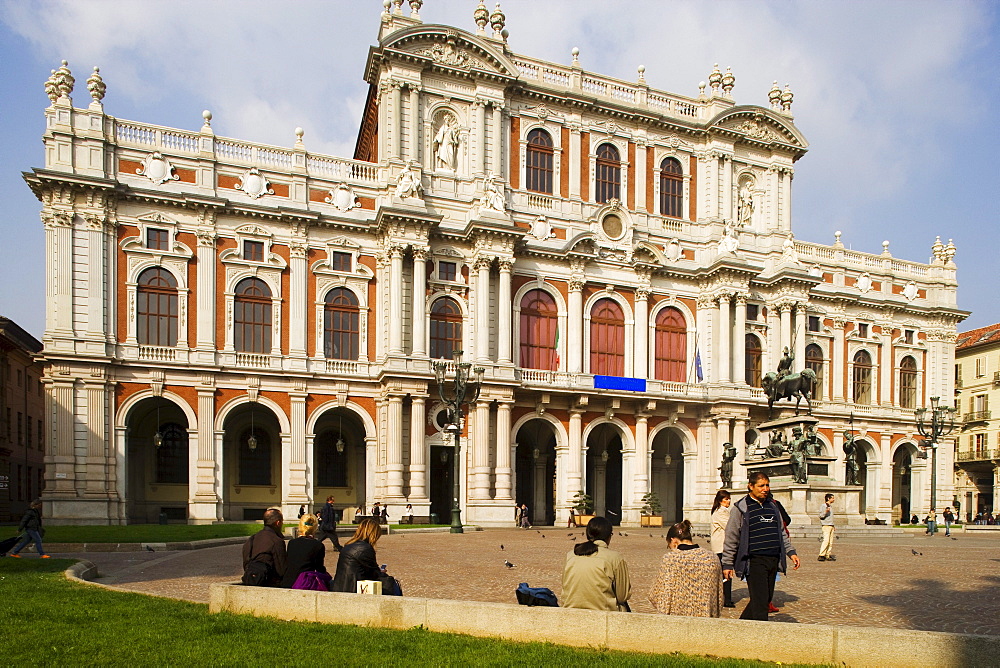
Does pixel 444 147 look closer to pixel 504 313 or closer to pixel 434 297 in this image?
pixel 434 297

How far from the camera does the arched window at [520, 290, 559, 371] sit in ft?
139

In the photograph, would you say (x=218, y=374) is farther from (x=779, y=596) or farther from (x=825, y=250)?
(x=825, y=250)

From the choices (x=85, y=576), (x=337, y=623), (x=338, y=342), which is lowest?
(x=85, y=576)

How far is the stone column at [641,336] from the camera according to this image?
1738 inches

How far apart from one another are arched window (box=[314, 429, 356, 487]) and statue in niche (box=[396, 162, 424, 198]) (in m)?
12.5

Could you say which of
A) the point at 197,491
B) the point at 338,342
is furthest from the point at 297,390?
the point at 197,491

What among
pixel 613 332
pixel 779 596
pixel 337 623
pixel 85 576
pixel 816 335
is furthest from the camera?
pixel 816 335

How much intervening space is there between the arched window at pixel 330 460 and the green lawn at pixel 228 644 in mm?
30541

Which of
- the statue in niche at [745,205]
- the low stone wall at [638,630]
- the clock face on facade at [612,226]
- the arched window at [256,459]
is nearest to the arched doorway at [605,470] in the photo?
the clock face on facade at [612,226]

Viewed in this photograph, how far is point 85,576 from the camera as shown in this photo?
15.5 m

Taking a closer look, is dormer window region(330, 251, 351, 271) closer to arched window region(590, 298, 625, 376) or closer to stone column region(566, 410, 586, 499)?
arched window region(590, 298, 625, 376)

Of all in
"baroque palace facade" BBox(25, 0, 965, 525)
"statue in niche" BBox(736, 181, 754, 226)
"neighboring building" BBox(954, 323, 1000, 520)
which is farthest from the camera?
"neighboring building" BBox(954, 323, 1000, 520)

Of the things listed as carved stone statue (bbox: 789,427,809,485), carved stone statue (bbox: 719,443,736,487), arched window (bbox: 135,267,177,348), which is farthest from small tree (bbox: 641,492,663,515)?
arched window (bbox: 135,267,177,348)

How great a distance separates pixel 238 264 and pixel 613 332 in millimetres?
19591
